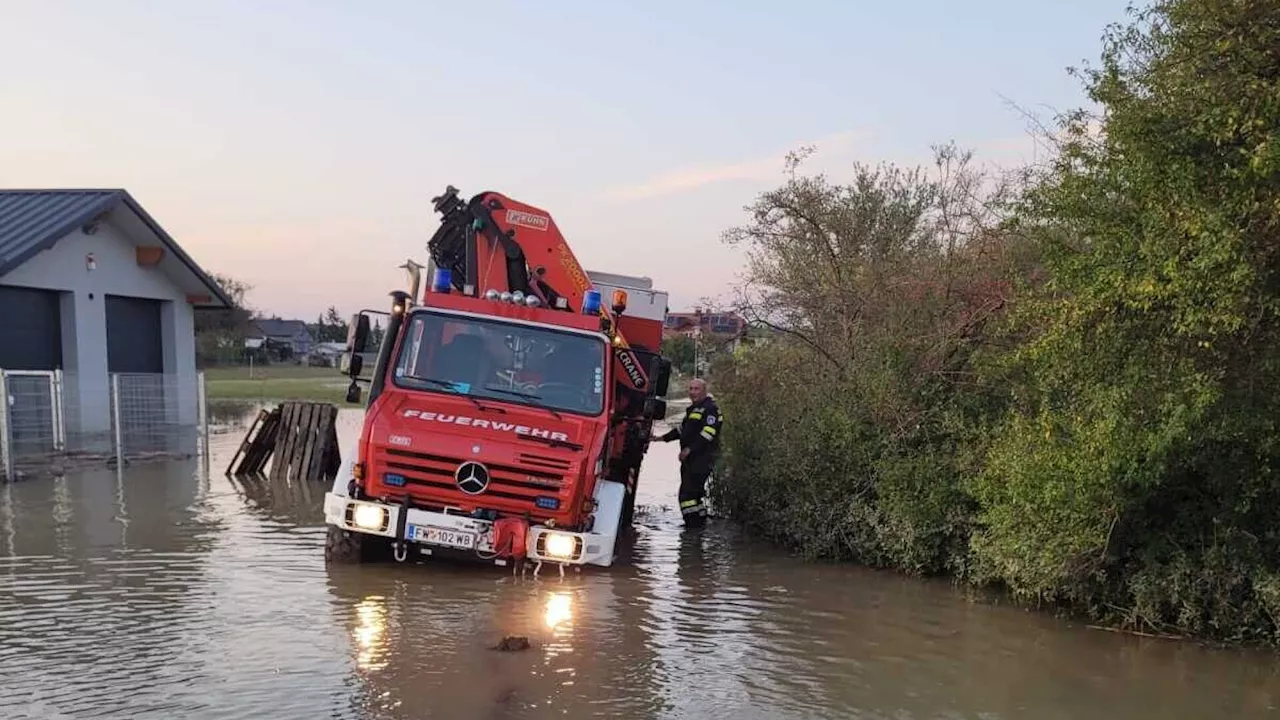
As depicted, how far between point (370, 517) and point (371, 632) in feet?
3.87

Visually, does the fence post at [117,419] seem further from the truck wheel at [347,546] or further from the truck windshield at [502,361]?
the truck windshield at [502,361]

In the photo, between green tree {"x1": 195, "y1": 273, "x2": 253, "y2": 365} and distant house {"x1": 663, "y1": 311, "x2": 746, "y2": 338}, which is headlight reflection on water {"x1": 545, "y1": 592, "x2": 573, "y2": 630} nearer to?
distant house {"x1": 663, "y1": 311, "x2": 746, "y2": 338}

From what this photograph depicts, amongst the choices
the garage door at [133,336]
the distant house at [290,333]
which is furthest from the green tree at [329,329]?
the garage door at [133,336]

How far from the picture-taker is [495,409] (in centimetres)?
818

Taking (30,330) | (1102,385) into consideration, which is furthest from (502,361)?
(30,330)

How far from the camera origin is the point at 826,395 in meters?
10.3

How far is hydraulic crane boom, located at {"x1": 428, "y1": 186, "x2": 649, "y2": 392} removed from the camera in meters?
10.1

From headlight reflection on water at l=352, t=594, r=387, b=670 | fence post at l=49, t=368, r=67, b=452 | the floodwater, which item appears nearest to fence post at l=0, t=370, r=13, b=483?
fence post at l=49, t=368, r=67, b=452

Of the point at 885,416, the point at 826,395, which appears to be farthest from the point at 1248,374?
the point at 826,395

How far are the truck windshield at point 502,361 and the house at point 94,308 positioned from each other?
30.3 ft

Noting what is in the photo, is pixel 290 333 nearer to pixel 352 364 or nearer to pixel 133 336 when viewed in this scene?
pixel 133 336

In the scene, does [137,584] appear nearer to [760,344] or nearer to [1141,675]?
[1141,675]

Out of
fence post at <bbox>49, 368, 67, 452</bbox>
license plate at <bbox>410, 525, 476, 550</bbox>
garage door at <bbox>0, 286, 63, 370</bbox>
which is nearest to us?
license plate at <bbox>410, 525, 476, 550</bbox>

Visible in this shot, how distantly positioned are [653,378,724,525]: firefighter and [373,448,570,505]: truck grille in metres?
3.61
